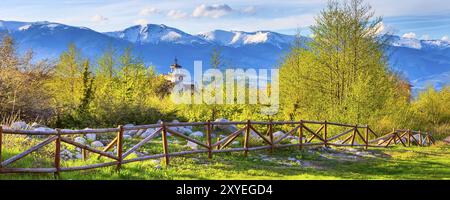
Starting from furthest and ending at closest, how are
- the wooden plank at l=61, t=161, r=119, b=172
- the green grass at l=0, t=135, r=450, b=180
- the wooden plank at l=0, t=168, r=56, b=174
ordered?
1. the green grass at l=0, t=135, r=450, b=180
2. the wooden plank at l=61, t=161, r=119, b=172
3. the wooden plank at l=0, t=168, r=56, b=174

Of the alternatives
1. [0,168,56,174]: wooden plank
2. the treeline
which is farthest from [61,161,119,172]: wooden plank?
the treeline

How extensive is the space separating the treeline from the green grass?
1018 centimetres

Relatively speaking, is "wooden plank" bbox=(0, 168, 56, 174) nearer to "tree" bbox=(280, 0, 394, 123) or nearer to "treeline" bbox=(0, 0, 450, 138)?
"treeline" bbox=(0, 0, 450, 138)

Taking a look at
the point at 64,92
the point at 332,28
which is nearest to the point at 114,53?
the point at 64,92

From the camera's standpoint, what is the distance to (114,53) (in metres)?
48.3

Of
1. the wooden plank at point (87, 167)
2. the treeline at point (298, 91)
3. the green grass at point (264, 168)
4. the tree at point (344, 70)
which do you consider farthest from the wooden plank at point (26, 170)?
the tree at point (344, 70)

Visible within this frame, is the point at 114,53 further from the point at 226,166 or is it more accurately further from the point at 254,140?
the point at 226,166

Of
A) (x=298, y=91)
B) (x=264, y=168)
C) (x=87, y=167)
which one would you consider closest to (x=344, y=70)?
(x=298, y=91)

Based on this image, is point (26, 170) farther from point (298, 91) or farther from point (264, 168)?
point (298, 91)

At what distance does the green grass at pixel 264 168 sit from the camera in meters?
12.1

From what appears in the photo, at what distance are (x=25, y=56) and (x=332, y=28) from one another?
62.4ft

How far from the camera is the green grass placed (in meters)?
12.1
